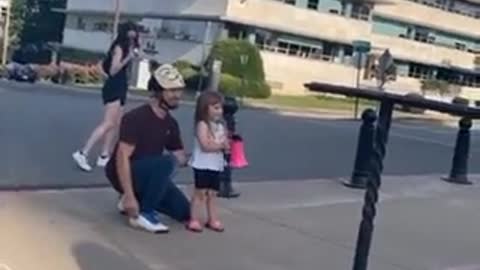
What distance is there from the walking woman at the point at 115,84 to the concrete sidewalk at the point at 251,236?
44.9 inches

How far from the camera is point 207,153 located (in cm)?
734

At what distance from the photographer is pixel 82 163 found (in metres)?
9.66

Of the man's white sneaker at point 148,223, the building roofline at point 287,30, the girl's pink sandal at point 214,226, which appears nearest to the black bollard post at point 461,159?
the girl's pink sandal at point 214,226

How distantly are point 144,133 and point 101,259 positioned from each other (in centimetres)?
126

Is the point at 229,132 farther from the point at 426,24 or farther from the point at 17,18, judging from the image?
the point at 17,18

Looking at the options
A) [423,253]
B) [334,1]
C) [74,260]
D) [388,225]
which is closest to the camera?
[74,260]

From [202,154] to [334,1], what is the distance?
5357 cm

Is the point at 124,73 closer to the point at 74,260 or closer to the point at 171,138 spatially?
the point at 171,138

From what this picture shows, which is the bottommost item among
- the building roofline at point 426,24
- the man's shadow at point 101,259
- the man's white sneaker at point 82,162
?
the man's shadow at point 101,259

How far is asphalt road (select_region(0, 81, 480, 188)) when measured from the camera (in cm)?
940

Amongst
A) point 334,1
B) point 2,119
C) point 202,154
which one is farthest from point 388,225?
point 334,1

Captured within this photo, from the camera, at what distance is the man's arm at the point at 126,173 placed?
6.93 m

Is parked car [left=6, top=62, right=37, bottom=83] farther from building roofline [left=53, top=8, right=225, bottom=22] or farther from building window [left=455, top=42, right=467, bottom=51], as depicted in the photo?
building window [left=455, top=42, right=467, bottom=51]

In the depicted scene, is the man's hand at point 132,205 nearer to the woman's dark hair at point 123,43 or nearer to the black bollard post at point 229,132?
the black bollard post at point 229,132
